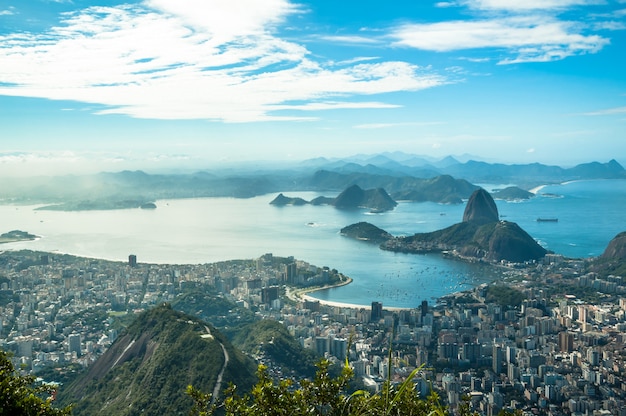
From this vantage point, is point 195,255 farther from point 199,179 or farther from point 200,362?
point 199,179

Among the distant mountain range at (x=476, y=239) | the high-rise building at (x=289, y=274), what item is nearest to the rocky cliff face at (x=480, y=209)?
the distant mountain range at (x=476, y=239)

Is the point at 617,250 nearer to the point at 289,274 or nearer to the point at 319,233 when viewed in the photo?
the point at 289,274

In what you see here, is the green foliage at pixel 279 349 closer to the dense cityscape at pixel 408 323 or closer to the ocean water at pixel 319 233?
the dense cityscape at pixel 408 323

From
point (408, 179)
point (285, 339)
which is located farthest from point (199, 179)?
point (285, 339)

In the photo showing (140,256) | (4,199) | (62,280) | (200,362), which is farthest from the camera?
(4,199)

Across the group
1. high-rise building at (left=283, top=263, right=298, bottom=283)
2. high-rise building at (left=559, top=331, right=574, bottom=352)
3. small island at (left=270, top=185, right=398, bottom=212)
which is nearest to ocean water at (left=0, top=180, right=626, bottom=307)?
small island at (left=270, top=185, right=398, bottom=212)

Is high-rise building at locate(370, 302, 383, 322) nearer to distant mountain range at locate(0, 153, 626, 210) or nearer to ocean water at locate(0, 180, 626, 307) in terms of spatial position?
ocean water at locate(0, 180, 626, 307)
